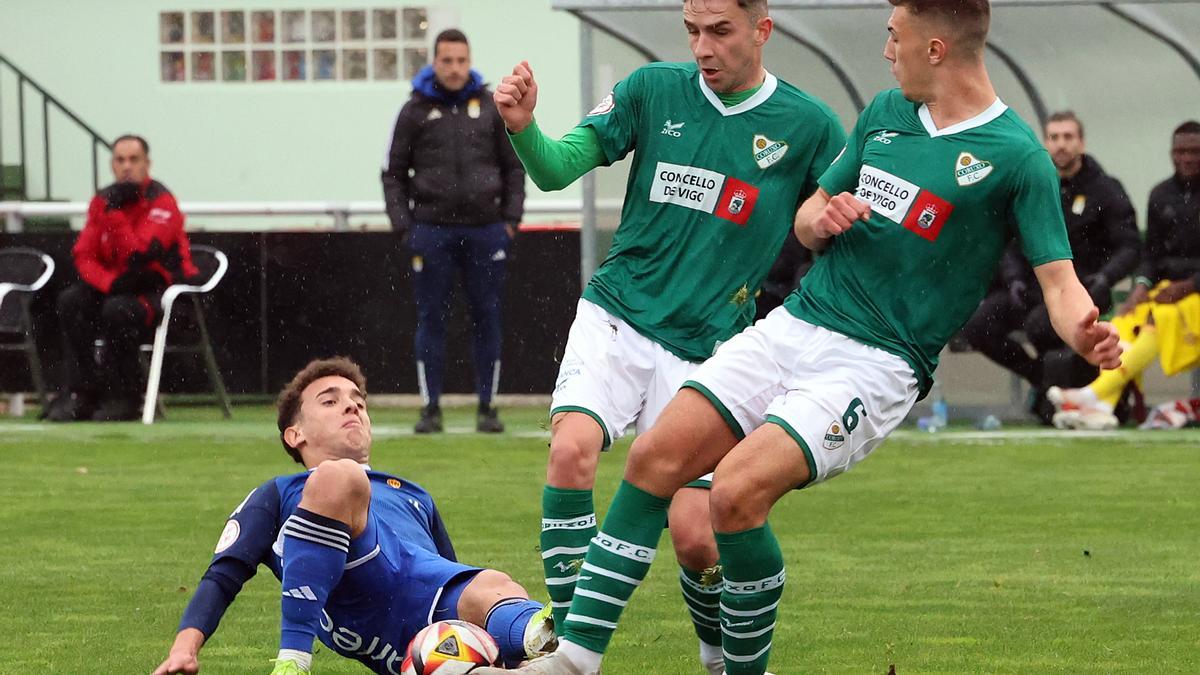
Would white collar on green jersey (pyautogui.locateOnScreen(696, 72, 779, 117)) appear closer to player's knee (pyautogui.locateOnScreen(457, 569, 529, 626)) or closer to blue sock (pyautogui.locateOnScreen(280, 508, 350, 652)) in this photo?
player's knee (pyautogui.locateOnScreen(457, 569, 529, 626))

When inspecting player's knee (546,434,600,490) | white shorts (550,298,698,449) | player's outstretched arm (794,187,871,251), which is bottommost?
player's knee (546,434,600,490)

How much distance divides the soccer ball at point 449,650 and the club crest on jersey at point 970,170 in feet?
5.46

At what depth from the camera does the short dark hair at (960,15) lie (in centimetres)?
515

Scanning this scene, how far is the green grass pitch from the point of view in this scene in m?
6.01

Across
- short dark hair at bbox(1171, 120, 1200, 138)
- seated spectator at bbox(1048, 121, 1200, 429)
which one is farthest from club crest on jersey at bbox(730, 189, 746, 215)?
short dark hair at bbox(1171, 120, 1200, 138)

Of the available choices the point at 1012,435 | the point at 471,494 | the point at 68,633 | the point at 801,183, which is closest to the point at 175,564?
the point at 68,633

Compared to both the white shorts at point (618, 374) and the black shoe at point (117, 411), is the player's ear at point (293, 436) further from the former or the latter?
the black shoe at point (117, 411)

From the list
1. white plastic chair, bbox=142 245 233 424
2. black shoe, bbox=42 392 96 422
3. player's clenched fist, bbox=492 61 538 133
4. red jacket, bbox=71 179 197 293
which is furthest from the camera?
black shoe, bbox=42 392 96 422

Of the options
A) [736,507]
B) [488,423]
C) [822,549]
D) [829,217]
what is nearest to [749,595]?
[736,507]

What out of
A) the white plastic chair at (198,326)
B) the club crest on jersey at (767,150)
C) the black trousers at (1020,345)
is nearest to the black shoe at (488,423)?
the white plastic chair at (198,326)

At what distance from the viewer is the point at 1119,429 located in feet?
44.3

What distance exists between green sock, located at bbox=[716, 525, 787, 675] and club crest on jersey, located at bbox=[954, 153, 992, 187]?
0.98 metres

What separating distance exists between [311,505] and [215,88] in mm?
17678

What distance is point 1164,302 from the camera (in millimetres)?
13164
